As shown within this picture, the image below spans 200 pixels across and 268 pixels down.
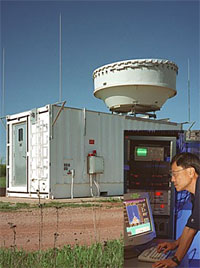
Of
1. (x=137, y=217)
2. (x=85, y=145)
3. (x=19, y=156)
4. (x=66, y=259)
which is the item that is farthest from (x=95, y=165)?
(x=137, y=217)

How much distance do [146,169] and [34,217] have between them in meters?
5.50

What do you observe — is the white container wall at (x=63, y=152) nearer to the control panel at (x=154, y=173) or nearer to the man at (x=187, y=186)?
the control panel at (x=154, y=173)

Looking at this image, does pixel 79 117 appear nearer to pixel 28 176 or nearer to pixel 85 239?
pixel 28 176

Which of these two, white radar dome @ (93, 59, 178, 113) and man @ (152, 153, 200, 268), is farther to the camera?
white radar dome @ (93, 59, 178, 113)

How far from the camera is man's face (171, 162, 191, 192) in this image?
103 inches

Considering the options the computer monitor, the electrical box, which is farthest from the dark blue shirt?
the electrical box

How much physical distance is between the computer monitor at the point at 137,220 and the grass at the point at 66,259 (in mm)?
1077

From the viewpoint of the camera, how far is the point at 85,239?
17.4 ft

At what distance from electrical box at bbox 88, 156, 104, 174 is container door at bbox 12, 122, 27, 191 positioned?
2267 mm

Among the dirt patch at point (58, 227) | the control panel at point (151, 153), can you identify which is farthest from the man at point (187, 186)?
the dirt patch at point (58, 227)

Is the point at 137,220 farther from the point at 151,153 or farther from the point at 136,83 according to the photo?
the point at 136,83

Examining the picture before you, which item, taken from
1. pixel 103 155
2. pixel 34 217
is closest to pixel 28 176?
pixel 103 155

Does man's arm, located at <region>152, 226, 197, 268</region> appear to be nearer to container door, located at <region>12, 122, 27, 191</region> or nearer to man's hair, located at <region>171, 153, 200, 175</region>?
man's hair, located at <region>171, 153, 200, 175</region>

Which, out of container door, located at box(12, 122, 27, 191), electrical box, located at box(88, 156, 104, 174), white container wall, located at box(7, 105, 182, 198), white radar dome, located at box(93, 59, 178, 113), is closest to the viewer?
white container wall, located at box(7, 105, 182, 198)
